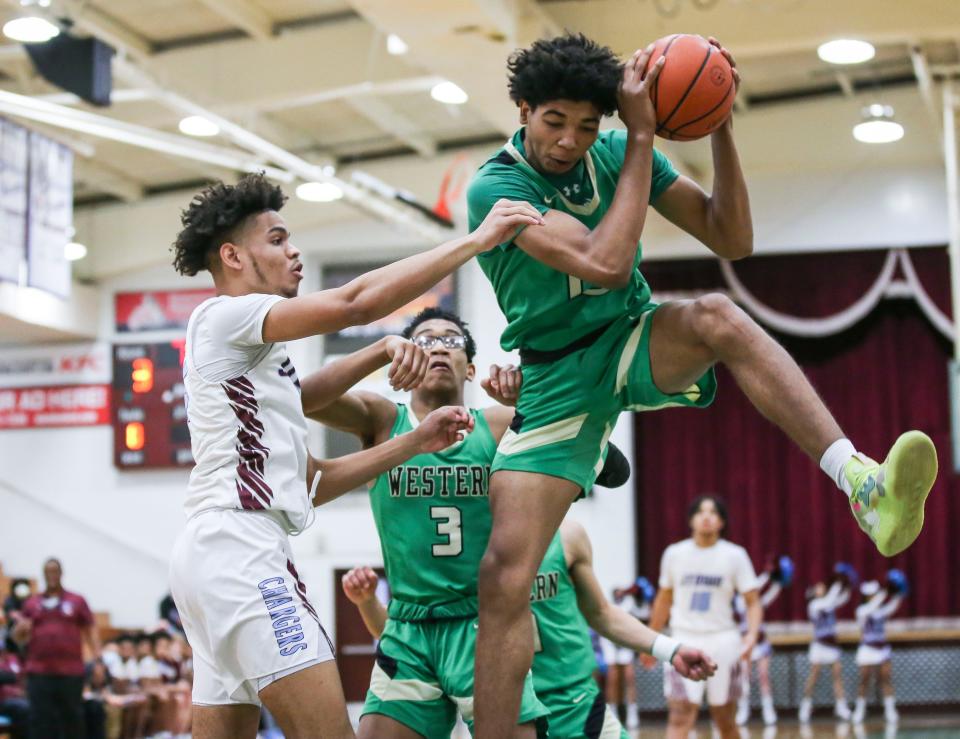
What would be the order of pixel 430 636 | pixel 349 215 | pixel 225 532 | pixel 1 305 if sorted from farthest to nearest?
pixel 349 215 → pixel 1 305 → pixel 430 636 → pixel 225 532

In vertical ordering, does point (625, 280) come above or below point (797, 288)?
below

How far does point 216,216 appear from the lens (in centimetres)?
435

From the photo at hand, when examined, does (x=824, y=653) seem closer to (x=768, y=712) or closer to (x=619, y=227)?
(x=768, y=712)

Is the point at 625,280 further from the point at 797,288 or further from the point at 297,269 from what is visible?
the point at 797,288

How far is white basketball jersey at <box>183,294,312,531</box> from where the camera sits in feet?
13.4

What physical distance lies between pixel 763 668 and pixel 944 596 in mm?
2612

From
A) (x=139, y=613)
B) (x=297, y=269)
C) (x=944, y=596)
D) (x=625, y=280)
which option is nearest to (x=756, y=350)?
(x=625, y=280)

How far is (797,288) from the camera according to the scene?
18.2 m

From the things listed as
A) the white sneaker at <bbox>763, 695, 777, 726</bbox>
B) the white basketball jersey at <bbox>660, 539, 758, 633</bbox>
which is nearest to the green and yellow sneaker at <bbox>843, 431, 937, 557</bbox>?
the white basketball jersey at <bbox>660, 539, 758, 633</bbox>

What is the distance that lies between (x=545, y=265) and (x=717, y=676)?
6837 mm

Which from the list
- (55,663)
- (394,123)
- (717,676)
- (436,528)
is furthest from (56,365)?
(436,528)

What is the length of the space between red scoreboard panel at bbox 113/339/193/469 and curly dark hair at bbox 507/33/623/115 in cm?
1554

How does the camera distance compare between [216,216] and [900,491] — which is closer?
[900,491]

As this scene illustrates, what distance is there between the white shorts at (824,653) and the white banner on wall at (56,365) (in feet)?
34.4
